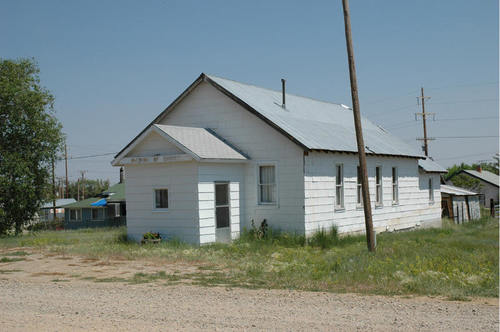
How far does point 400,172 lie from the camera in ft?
82.6

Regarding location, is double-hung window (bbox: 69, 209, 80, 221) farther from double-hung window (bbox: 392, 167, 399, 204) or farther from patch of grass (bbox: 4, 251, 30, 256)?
double-hung window (bbox: 392, 167, 399, 204)

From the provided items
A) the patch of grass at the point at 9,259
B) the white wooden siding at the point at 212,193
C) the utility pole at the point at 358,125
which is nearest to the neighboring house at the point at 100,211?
the white wooden siding at the point at 212,193

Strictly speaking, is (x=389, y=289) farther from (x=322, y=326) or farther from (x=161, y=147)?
(x=161, y=147)

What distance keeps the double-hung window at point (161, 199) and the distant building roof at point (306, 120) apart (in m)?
2.19

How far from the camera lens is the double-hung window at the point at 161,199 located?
19.0m

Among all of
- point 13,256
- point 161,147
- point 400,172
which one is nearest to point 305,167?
point 161,147

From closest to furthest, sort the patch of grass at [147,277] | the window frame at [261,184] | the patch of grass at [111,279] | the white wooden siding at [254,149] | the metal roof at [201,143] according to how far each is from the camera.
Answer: the patch of grass at [147,277] < the patch of grass at [111,279] < the metal roof at [201,143] < the white wooden siding at [254,149] < the window frame at [261,184]

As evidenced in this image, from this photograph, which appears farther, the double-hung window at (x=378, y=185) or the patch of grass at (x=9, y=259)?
the double-hung window at (x=378, y=185)

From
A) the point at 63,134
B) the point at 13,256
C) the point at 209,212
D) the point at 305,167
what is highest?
the point at 63,134

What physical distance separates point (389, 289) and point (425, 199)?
61.0ft

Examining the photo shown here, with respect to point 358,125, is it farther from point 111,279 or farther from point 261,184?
point 111,279

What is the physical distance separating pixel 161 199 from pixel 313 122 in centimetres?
751

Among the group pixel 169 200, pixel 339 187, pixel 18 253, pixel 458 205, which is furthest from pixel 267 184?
pixel 458 205

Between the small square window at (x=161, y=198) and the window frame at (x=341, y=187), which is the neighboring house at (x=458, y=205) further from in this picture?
the small square window at (x=161, y=198)
